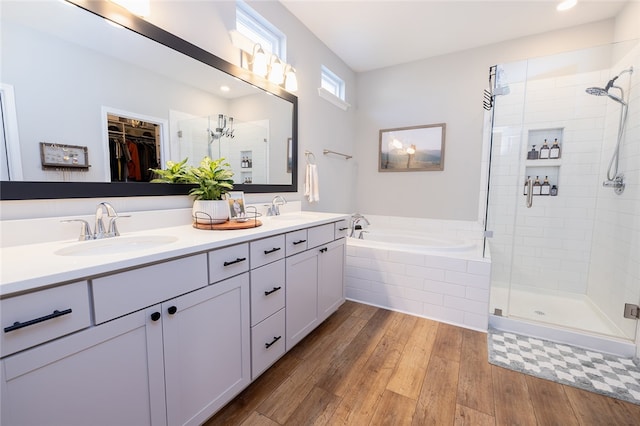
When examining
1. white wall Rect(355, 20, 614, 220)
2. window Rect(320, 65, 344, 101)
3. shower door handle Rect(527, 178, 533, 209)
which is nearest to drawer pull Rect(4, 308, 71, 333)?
window Rect(320, 65, 344, 101)

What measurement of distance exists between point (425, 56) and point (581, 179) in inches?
81.9

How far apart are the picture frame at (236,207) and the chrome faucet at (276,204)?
1.47 feet

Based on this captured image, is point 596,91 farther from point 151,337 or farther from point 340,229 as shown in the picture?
point 151,337

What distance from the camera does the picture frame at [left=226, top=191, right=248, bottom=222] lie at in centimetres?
168

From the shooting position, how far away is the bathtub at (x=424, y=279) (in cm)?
213

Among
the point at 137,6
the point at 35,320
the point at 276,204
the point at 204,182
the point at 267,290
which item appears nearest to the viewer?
the point at 35,320

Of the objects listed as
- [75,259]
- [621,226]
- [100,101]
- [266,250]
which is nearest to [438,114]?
[621,226]

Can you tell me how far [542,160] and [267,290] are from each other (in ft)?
9.58

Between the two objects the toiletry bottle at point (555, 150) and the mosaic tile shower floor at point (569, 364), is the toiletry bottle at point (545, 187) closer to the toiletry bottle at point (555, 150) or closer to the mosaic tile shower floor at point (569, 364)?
the toiletry bottle at point (555, 150)

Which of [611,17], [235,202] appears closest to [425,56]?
[611,17]

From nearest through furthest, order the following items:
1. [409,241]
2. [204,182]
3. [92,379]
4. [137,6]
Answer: [92,379]
[137,6]
[204,182]
[409,241]

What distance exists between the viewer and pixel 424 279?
2.31 metres

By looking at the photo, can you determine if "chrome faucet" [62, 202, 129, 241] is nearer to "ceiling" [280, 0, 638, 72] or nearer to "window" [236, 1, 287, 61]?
"window" [236, 1, 287, 61]

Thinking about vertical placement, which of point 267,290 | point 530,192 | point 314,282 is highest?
point 530,192
